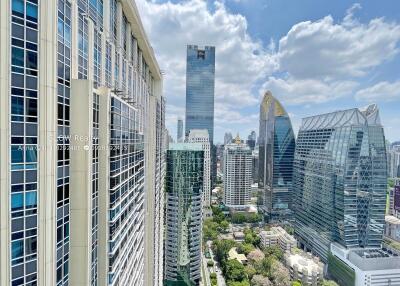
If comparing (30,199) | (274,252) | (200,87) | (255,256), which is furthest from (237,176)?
(30,199)

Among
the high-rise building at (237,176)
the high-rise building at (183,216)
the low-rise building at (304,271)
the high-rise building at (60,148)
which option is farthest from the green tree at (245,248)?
the high-rise building at (60,148)

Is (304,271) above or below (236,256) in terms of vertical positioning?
above

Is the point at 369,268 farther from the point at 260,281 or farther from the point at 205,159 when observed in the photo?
the point at 205,159

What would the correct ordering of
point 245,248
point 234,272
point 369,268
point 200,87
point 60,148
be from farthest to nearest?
point 200,87 → point 245,248 → point 234,272 → point 369,268 → point 60,148

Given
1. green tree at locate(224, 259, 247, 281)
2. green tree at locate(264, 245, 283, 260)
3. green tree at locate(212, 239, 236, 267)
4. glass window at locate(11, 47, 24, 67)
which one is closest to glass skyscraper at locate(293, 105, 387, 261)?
green tree at locate(264, 245, 283, 260)

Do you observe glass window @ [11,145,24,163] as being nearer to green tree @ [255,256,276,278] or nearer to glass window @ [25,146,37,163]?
glass window @ [25,146,37,163]
